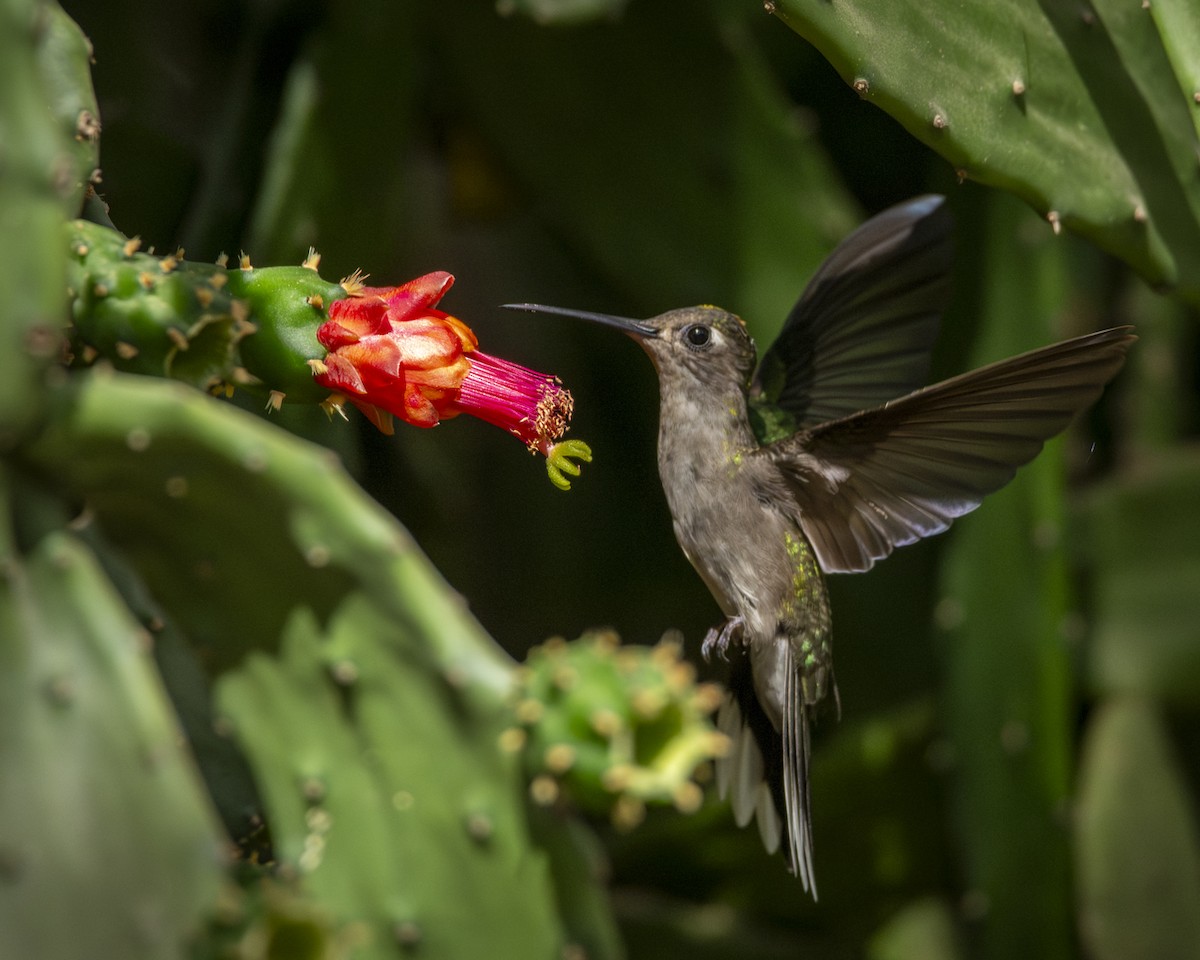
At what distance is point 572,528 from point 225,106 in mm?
920

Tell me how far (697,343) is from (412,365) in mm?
354

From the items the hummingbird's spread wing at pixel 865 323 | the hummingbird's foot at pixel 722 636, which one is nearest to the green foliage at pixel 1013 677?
the hummingbird's spread wing at pixel 865 323

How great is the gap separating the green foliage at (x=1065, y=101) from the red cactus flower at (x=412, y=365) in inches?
13.6

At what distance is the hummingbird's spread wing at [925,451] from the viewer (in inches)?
43.1

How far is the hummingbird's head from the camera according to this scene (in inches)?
49.7

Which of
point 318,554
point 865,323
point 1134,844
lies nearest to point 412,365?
point 318,554

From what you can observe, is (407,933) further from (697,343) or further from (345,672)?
(697,343)

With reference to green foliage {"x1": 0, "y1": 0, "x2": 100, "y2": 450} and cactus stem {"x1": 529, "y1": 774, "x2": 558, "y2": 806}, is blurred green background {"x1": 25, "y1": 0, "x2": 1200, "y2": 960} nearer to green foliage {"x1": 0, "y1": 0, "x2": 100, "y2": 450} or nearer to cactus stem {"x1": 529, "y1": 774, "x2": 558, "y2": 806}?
green foliage {"x1": 0, "y1": 0, "x2": 100, "y2": 450}

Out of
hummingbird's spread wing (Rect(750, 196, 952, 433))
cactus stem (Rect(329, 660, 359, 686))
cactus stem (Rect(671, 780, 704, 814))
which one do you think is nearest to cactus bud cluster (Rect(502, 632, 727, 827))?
cactus stem (Rect(671, 780, 704, 814))

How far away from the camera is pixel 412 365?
1003 mm

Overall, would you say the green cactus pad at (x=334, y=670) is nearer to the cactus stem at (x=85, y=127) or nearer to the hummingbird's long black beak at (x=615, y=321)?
the cactus stem at (x=85, y=127)

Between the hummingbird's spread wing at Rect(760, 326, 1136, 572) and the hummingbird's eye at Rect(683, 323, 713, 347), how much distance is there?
0.39 feet

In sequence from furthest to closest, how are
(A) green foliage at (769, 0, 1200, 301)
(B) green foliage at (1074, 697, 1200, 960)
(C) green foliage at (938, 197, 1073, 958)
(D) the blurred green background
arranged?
(B) green foliage at (1074, 697, 1200, 960) → (C) green foliage at (938, 197, 1073, 958) → (D) the blurred green background → (A) green foliage at (769, 0, 1200, 301)

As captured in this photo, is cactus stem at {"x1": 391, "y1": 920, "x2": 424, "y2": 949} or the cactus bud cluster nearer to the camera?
the cactus bud cluster
